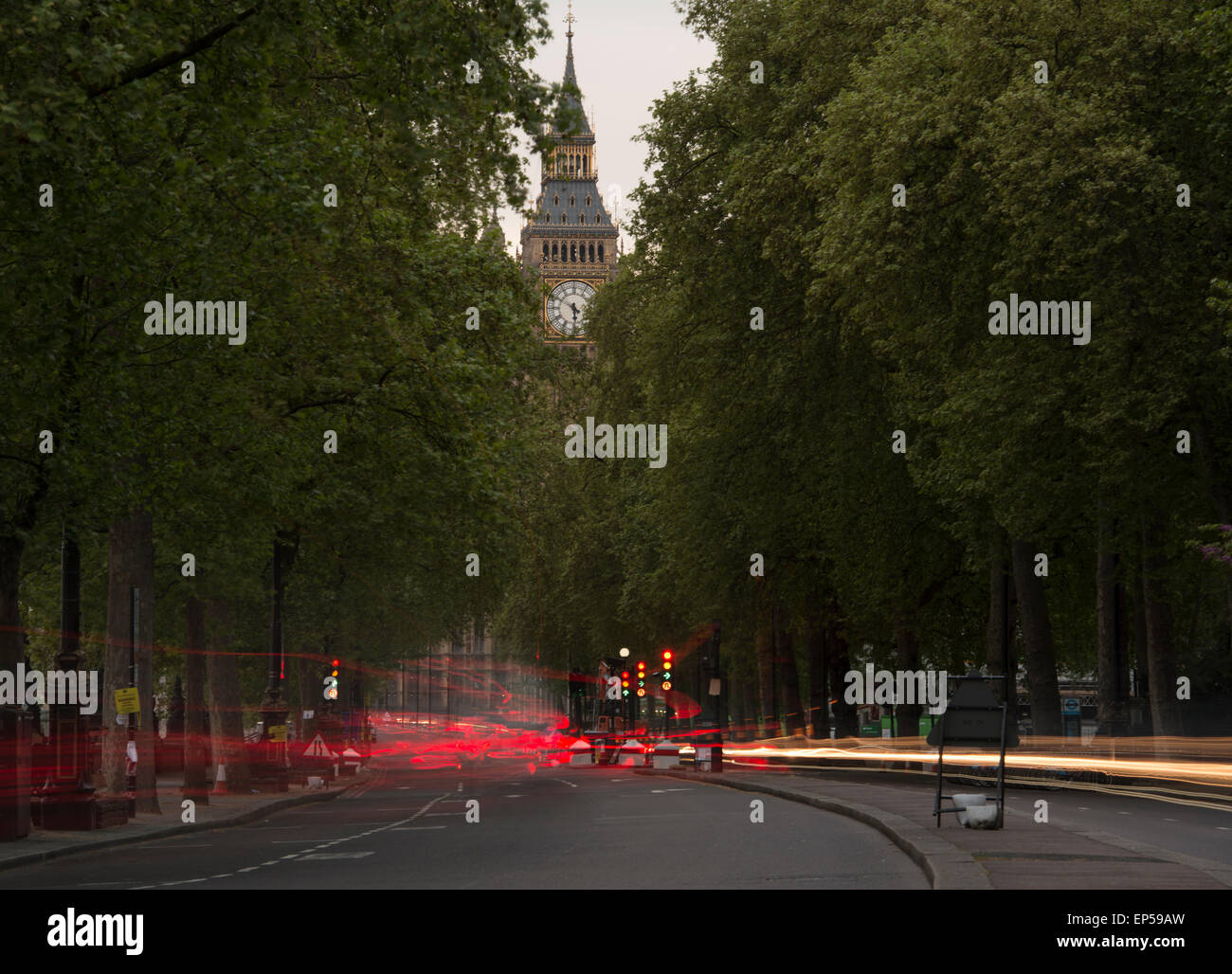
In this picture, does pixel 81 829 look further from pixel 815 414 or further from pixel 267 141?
pixel 815 414

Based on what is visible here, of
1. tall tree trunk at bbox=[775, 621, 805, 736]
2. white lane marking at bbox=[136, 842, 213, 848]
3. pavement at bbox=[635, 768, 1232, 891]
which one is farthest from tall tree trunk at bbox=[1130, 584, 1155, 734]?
white lane marking at bbox=[136, 842, 213, 848]

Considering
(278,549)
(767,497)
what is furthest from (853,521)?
(278,549)

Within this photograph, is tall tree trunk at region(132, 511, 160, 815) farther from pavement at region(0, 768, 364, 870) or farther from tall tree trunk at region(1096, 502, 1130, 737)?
tall tree trunk at region(1096, 502, 1130, 737)

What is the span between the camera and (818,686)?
189 ft

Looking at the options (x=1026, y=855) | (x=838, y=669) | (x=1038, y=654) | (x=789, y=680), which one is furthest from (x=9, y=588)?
(x=789, y=680)

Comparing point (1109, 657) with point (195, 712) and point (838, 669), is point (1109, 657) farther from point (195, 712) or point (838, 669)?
point (195, 712)

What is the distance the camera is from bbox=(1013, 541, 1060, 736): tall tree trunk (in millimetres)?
40562

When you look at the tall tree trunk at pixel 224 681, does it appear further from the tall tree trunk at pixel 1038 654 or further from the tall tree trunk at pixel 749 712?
the tall tree trunk at pixel 749 712

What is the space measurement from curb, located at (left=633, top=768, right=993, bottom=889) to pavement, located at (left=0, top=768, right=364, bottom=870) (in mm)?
10378

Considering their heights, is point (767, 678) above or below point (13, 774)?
above

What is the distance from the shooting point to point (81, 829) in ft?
89.1

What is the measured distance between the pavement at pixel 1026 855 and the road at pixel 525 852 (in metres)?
0.35

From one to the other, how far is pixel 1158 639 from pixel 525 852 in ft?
71.4

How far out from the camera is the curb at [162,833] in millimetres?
21906
